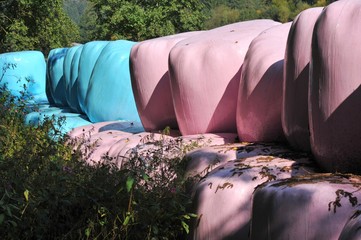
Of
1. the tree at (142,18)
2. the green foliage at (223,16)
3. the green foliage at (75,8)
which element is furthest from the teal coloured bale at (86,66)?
the green foliage at (75,8)

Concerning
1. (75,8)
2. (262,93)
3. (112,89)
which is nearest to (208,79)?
(262,93)

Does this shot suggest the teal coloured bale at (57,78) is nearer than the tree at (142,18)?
Yes

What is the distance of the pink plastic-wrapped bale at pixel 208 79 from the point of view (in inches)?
141

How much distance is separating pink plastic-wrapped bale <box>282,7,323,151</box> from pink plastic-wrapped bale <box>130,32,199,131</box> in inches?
59.7

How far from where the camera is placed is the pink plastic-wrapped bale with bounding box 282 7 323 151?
264 centimetres

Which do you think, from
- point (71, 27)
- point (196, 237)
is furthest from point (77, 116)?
point (71, 27)

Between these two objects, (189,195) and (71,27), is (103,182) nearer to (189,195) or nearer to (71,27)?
(189,195)

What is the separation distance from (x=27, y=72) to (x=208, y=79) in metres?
6.91

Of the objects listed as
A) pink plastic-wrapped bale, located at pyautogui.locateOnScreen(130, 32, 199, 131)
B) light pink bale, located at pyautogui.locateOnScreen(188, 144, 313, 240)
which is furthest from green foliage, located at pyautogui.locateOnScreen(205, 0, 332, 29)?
light pink bale, located at pyautogui.locateOnScreen(188, 144, 313, 240)

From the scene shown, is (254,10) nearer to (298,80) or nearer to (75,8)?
(75,8)

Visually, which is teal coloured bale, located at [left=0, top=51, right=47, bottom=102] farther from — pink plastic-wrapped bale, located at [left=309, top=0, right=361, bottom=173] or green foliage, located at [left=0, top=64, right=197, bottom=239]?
pink plastic-wrapped bale, located at [left=309, top=0, right=361, bottom=173]

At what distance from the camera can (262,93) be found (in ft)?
10.2

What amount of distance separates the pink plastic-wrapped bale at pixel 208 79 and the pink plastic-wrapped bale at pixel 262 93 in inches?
12.3

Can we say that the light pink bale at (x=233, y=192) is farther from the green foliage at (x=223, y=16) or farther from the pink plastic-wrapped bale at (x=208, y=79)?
the green foliage at (x=223, y=16)
